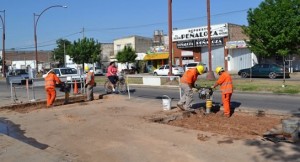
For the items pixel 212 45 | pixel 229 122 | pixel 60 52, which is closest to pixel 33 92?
pixel 229 122

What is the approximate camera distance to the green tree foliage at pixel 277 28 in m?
39.6

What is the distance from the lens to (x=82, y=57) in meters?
72.4

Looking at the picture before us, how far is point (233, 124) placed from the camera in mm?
10852

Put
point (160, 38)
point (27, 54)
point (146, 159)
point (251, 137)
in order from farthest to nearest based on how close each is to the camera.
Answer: point (27, 54), point (160, 38), point (251, 137), point (146, 159)

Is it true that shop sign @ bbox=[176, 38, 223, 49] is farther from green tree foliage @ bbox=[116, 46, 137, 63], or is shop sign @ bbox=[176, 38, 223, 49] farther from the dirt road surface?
the dirt road surface

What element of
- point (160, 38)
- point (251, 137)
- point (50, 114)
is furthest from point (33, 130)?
point (160, 38)

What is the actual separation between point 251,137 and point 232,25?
44676 mm

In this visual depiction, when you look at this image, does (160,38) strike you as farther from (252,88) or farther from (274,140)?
(274,140)

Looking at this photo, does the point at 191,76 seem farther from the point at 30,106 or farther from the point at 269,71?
the point at 269,71

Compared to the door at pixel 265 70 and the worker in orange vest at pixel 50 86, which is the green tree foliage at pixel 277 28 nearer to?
the door at pixel 265 70

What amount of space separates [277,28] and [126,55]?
32.5 m

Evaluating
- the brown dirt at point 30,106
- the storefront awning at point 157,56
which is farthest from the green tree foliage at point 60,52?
the brown dirt at point 30,106

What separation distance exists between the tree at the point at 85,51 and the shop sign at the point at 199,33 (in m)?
19.8

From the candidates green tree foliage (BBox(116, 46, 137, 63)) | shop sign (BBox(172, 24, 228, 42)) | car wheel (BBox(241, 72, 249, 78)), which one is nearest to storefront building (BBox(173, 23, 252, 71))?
shop sign (BBox(172, 24, 228, 42))
